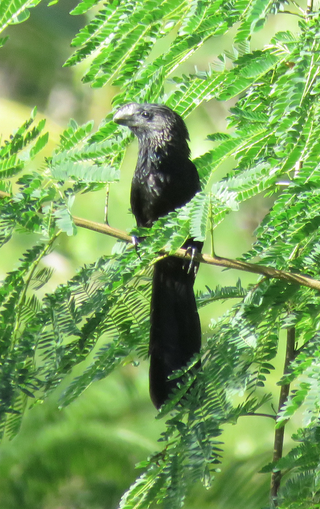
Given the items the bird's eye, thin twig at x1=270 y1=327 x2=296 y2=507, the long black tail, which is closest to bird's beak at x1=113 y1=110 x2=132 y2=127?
the bird's eye

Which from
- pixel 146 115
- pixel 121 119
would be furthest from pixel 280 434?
pixel 146 115

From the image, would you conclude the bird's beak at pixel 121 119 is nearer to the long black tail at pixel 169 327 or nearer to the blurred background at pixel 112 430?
the long black tail at pixel 169 327

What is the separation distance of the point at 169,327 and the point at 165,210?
0.85 m

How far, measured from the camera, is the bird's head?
2.73 m

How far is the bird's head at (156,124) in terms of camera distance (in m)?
2.73

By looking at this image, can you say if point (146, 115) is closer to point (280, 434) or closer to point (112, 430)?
point (280, 434)

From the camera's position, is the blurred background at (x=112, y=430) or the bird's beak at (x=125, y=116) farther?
the blurred background at (x=112, y=430)

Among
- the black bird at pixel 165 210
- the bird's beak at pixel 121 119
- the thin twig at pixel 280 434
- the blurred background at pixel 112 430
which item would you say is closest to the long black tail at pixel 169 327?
the black bird at pixel 165 210

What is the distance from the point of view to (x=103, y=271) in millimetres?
1922

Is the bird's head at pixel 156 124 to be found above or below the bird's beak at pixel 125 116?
above

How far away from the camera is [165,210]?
118 inches

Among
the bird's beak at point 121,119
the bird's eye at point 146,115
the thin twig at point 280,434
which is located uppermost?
the bird's eye at point 146,115

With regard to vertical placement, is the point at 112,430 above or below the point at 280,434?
above

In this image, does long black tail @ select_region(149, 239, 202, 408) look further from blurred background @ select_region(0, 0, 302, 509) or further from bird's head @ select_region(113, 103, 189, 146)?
blurred background @ select_region(0, 0, 302, 509)
